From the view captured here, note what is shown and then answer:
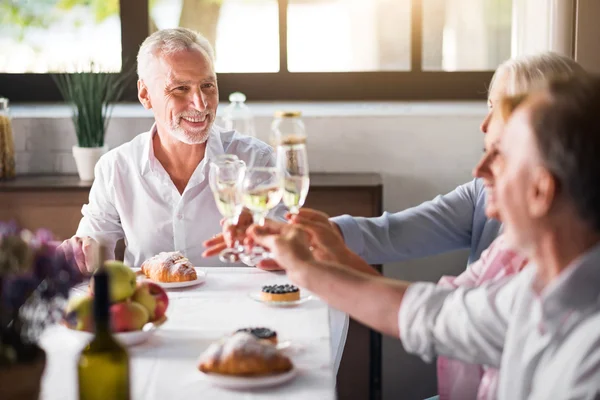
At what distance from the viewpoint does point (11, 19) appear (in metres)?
3.64

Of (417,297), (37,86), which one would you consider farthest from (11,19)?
(417,297)

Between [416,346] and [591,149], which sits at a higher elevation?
[591,149]

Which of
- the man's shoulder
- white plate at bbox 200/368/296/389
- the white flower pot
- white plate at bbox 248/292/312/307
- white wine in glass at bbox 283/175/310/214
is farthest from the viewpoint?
the white flower pot

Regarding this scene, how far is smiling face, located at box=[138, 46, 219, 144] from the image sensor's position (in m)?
2.51

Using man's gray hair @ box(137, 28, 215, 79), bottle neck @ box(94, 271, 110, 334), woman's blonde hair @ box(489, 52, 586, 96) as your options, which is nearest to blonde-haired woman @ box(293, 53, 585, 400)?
woman's blonde hair @ box(489, 52, 586, 96)

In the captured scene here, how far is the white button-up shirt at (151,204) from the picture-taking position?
8.10ft

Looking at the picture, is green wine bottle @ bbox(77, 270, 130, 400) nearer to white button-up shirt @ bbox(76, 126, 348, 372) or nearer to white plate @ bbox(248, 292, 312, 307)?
white plate @ bbox(248, 292, 312, 307)

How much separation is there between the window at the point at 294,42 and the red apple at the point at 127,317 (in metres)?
2.10

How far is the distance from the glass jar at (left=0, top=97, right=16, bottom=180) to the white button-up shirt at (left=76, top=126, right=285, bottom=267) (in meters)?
0.73

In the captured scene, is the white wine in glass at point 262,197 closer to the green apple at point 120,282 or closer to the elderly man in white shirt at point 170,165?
the green apple at point 120,282

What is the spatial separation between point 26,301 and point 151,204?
146cm

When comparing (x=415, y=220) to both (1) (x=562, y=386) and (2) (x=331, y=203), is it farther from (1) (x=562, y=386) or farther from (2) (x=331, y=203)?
(1) (x=562, y=386)

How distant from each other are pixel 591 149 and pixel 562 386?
30cm

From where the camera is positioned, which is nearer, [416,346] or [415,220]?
[416,346]
